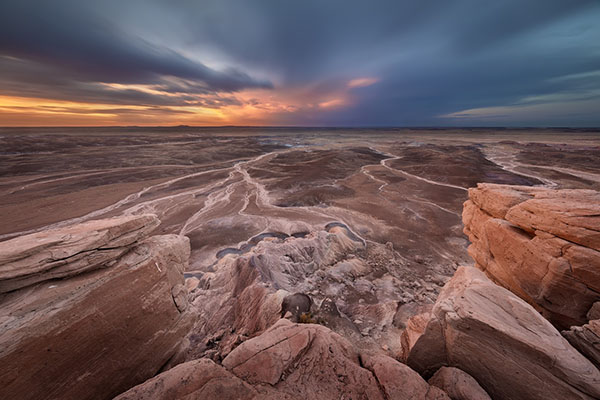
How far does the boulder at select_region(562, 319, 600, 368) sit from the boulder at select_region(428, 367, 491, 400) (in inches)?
98.2

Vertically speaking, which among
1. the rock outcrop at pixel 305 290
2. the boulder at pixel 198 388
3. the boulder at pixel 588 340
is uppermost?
the boulder at pixel 588 340

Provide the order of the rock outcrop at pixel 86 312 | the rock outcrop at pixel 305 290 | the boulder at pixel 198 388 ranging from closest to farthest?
the rock outcrop at pixel 86 312 → the boulder at pixel 198 388 → the rock outcrop at pixel 305 290

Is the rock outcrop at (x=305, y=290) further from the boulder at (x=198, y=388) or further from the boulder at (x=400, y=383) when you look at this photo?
the boulder at (x=400, y=383)

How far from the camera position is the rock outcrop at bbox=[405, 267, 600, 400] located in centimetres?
413

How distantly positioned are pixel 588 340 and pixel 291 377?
663cm

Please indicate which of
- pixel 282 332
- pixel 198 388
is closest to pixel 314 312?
pixel 282 332

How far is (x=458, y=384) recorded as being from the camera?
178 inches

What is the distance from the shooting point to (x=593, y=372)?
4.04 m

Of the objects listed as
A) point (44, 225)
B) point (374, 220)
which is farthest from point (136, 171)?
point (374, 220)

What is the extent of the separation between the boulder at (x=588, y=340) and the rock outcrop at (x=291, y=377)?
339 cm

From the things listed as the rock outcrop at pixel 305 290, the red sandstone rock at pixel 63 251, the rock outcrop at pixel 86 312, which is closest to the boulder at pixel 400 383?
the rock outcrop at pixel 305 290

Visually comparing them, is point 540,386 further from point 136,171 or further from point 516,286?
point 136,171

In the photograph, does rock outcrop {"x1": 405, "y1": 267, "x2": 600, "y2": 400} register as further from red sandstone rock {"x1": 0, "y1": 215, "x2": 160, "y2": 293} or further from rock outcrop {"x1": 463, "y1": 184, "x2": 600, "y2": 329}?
red sandstone rock {"x1": 0, "y1": 215, "x2": 160, "y2": 293}

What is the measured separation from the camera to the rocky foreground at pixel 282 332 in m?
4.12
